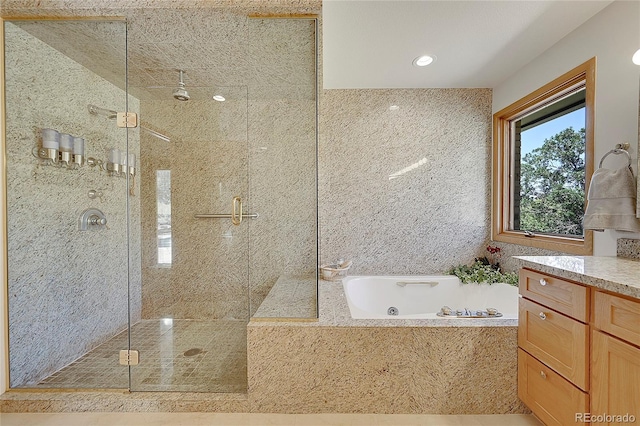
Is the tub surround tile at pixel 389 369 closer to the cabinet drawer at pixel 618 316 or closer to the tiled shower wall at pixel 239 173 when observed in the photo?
the tiled shower wall at pixel 239 173

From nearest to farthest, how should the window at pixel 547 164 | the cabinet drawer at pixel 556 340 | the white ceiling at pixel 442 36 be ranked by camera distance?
the cabinet drawer at pixel 556 340, the white ceiling at pixel 442 36, the window at pixel 547 164

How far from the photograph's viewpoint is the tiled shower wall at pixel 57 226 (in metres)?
1.79

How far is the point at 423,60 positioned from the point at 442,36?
0.29 metres

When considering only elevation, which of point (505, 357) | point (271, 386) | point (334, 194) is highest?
point (334, 194)

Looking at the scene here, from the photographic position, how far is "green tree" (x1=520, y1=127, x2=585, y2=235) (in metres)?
2.00

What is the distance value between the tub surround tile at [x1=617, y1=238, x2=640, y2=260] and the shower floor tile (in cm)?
235

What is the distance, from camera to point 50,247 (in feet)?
6.43

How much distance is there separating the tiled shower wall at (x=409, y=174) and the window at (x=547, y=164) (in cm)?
16

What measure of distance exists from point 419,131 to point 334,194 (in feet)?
3.47

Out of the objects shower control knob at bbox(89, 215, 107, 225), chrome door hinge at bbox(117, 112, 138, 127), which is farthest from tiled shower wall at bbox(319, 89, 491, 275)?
shower control knob at bbox(89, 215, 107, 225)

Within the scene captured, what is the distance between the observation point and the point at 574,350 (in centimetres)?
117

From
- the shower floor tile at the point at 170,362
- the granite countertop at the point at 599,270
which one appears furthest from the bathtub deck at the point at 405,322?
the shower floor tile at the point at 170,362

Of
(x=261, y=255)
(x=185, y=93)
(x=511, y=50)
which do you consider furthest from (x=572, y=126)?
(x=185, y=93)

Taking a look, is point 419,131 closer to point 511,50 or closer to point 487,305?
point 511,50
